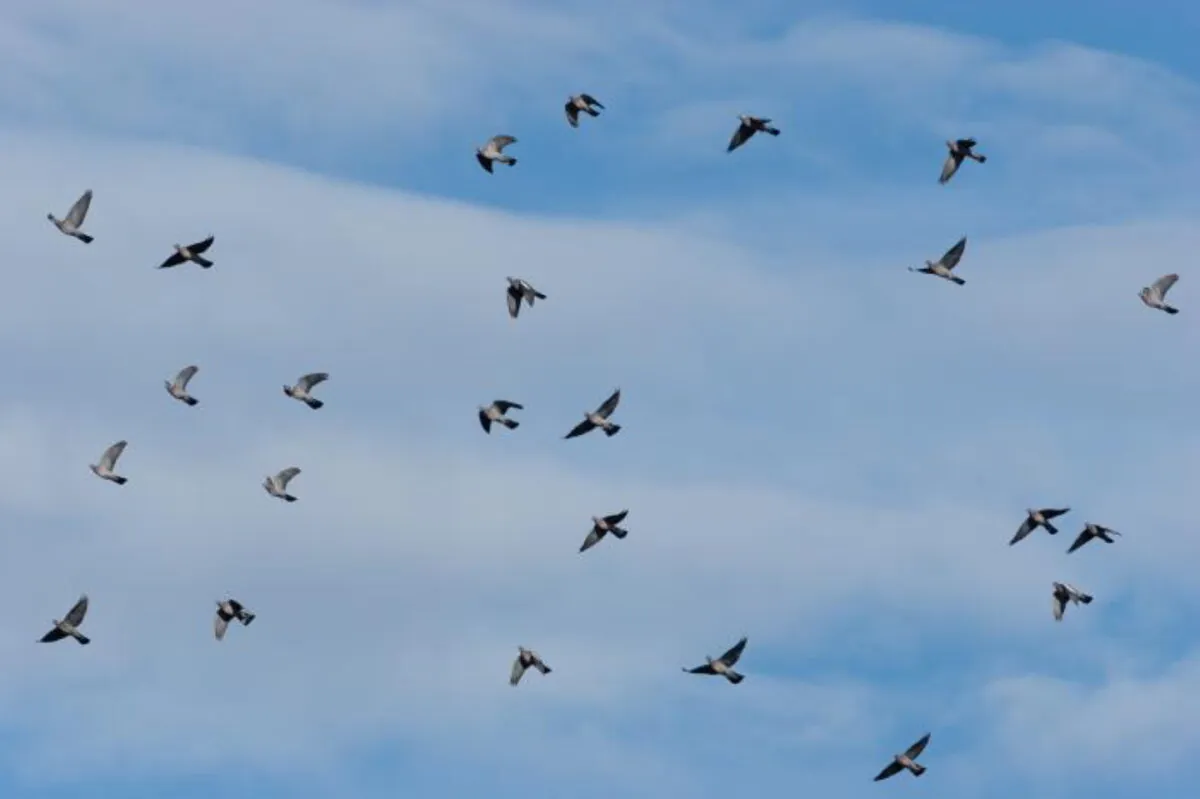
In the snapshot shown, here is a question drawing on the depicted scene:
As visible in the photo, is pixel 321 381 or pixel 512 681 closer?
pixel 512 681

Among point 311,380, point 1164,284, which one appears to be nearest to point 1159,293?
point 1164,284

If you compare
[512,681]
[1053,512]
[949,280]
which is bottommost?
[512,681]

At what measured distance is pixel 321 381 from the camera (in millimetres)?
106562

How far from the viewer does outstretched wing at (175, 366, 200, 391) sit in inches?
4168

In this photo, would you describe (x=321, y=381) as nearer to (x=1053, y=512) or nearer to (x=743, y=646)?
(x=743, y=646)

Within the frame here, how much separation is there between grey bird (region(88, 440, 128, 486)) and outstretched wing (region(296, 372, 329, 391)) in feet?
21.6

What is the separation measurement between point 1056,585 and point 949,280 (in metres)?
11.2

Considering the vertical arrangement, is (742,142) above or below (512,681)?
above

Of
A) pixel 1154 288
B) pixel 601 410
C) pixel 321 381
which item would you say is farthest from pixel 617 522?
pixel 1154 288

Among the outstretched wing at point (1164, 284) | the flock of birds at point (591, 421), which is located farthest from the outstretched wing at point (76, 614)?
the outstretched wing at point (1164, 284)

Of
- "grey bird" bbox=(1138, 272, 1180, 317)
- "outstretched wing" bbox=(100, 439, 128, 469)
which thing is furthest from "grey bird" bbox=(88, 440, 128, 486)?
"grey bird" bbox=(1138, 272, 1180, 317)

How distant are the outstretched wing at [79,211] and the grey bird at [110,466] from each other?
26.6 feet

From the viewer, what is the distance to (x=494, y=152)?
10275 cm

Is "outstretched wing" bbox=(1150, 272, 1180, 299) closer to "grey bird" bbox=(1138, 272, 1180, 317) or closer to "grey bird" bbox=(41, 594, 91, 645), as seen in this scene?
"grey bird" bbox=(1138, 272, 1180, 317)
